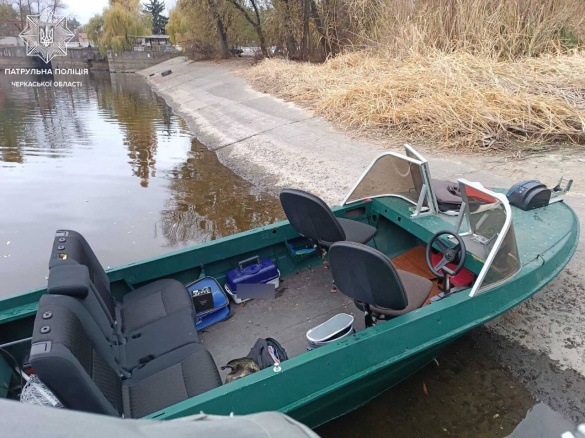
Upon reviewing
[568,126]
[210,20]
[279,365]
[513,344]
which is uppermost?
[210,20]

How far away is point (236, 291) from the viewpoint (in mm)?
3393

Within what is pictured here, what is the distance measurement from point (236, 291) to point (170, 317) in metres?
0.65

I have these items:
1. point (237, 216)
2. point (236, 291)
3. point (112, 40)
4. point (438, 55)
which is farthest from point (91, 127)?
point (112, 40)

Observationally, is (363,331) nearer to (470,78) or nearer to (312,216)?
(312,216)

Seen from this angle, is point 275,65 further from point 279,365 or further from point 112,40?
point 112,40

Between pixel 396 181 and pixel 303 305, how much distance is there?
1303mm

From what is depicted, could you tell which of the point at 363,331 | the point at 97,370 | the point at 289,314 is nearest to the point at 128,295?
the point at 97,370

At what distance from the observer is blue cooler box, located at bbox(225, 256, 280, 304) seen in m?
3.39

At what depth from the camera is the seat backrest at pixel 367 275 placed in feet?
7.24

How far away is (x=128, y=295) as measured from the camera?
312cm

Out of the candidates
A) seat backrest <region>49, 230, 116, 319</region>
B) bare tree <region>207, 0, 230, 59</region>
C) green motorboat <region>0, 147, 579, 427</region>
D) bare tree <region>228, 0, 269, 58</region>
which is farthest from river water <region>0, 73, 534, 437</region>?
bare tree <region>207, 0, 230, 59</region>

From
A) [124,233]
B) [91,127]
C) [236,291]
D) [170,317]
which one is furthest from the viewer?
[91,127]

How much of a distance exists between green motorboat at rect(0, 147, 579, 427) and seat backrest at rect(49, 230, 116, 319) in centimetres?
1

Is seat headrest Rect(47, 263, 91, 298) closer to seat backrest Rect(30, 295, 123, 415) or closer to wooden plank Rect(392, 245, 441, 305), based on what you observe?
seat backrest Rect(30, 295, 123, 415)
